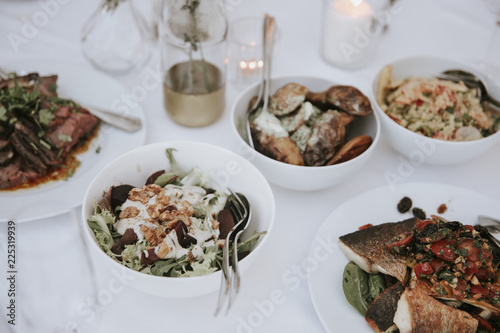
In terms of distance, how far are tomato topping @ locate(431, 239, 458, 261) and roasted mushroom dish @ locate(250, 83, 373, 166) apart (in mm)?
352

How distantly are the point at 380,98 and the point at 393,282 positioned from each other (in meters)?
0.70

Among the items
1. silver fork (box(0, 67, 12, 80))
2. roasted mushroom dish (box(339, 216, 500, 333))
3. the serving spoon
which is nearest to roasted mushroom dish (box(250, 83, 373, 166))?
the serving spoon

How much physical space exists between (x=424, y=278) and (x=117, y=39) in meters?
1.40

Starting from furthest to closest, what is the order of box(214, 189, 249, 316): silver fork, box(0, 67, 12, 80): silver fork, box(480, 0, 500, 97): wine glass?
1. box(480, 0, 500, 97): wine glass
2. box(0, 67, 12, 80): silver fork
3. box(214, 189, 249, 316): silver fork

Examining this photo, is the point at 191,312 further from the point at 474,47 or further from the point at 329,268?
the point at 474,47

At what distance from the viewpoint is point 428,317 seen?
2.99 ft

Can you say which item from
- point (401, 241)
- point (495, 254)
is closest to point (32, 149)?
point (401, 241)

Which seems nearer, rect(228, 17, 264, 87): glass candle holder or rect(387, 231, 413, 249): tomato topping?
rect(387, 231, 413, 249): tomato topping

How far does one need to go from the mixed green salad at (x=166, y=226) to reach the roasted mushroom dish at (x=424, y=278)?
0.27m

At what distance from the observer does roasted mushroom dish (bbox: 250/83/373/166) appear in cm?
124

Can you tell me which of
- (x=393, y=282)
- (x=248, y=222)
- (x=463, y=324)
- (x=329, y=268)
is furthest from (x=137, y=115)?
(x=463, y=324)

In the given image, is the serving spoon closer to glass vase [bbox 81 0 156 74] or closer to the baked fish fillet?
glass vase [bbox 81 0 156 74]

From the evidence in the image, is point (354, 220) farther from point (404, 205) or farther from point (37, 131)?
point (37, 131)

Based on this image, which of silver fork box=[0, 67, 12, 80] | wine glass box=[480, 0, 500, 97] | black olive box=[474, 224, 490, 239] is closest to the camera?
black olive box=[474, 224, 490, 239]
